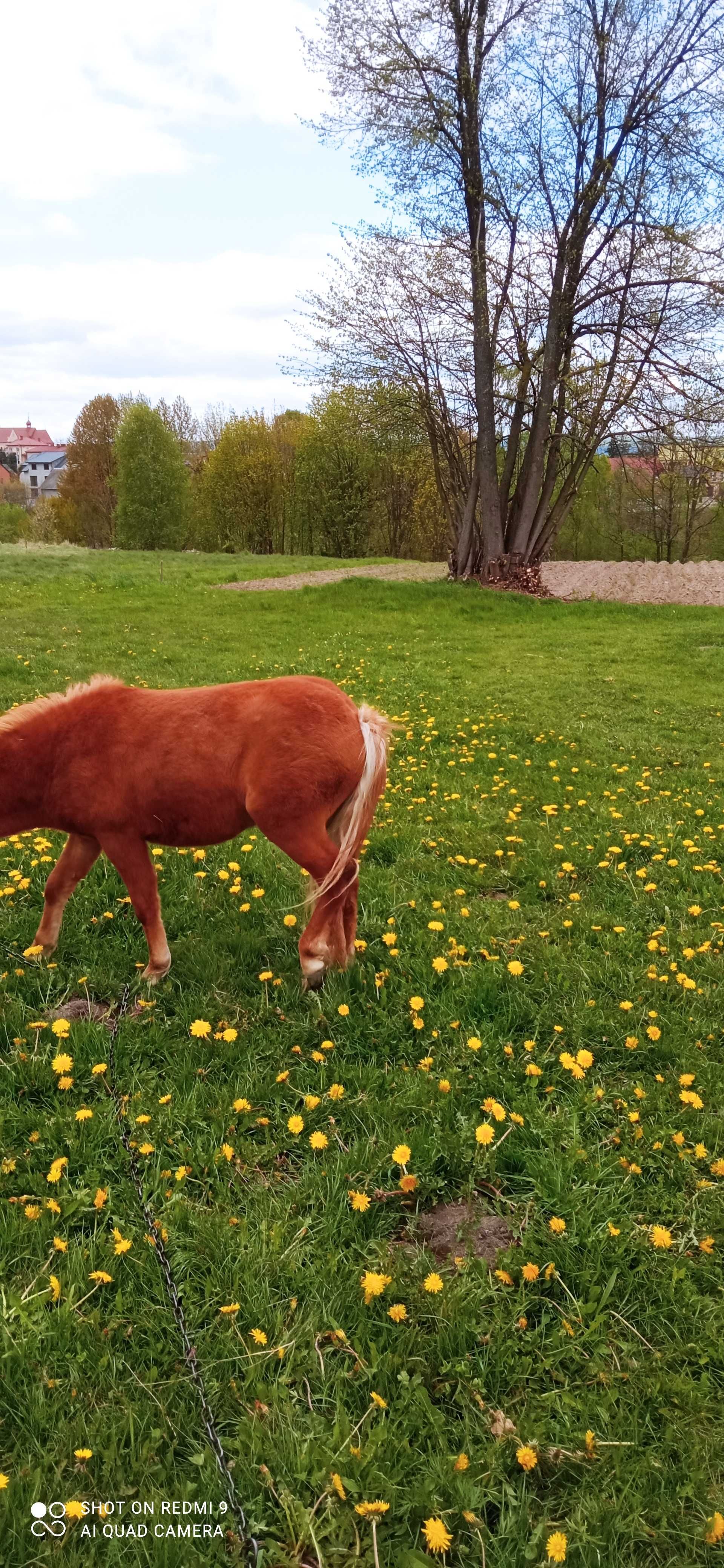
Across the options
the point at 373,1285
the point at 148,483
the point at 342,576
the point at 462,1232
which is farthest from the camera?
the point at 148,483

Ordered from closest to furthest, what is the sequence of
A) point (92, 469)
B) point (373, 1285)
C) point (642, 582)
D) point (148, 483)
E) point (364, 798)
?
point (373, 1285) → point (364, 798) → point (642, 582) → point (148, 483) → point (92, 469)

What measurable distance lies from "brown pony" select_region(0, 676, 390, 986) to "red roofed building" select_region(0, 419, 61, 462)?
150994 millimetres

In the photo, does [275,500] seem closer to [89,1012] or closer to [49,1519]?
[89,1012]

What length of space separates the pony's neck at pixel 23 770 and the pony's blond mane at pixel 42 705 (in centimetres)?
3

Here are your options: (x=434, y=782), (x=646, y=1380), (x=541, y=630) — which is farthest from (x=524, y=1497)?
(x=541, y=630)

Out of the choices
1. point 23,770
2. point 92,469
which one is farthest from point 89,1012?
point 92,469

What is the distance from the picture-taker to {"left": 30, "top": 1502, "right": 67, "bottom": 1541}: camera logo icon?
166cm

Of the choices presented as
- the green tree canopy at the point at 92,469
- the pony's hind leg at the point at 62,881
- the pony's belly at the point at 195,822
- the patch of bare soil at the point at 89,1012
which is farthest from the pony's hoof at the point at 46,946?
the green tree canopy at the point at 92,469

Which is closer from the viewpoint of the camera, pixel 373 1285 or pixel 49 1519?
pixel 49 1519

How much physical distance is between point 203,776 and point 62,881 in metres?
1.09

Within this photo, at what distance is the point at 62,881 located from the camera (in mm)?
3953

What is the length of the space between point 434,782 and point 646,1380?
17.1 feet

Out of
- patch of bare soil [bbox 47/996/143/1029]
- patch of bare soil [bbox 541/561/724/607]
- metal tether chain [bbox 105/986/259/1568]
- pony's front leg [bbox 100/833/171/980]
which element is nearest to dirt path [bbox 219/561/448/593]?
patch of bare soil [bbox 541/561/724/607]

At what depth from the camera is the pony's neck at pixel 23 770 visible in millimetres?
3555
